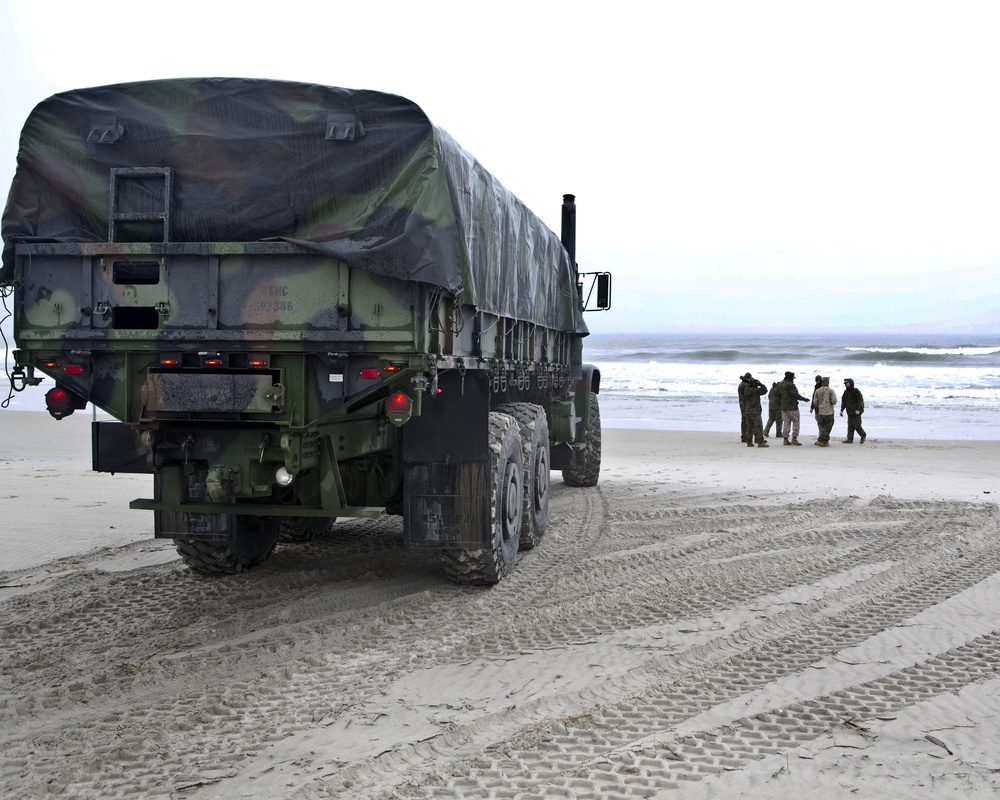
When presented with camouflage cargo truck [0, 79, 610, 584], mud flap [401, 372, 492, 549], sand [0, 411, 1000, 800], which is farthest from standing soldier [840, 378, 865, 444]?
camouflage cargo truck [0, 79, 610, 584]

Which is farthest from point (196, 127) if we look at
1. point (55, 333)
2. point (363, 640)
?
point (363, 640)

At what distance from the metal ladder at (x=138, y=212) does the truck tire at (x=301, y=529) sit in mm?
3445

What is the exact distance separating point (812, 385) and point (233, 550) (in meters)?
40.2

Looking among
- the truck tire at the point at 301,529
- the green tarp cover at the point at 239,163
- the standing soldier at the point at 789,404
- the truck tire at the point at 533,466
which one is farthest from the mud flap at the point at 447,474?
the standing soldier at the point at 789,404

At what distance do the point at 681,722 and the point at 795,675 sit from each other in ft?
3.11

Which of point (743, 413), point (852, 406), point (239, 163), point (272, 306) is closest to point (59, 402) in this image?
point (272, 306)

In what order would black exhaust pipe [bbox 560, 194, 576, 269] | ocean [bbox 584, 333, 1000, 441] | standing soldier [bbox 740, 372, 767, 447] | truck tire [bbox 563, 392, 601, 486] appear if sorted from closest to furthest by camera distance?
black exhaust pipe [bbox 560, 194, 576, 269] < truck tire [bbox 563, 392, 601, 486] < standing soldier [bbox 740, 372, 767, 447] < ocean [bbox 584, 333, 1000, 441]

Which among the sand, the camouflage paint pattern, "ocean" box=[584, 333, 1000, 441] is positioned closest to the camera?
the sand

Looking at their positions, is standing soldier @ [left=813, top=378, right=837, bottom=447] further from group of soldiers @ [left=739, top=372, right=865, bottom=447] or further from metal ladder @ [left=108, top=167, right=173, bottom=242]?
metal ladder @ [left=108, top=167, right=173, bottom=242]

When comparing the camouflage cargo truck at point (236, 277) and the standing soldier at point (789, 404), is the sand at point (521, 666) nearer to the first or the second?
the camouflage cargo truck at point (236, 277)

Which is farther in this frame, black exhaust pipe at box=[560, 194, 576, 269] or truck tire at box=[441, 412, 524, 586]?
black exhaust pipe at box=[560, 194, 576, 269]

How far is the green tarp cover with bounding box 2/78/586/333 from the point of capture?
578 cm

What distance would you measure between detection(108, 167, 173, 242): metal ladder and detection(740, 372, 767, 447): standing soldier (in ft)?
45.7

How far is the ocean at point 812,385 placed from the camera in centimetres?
2423
